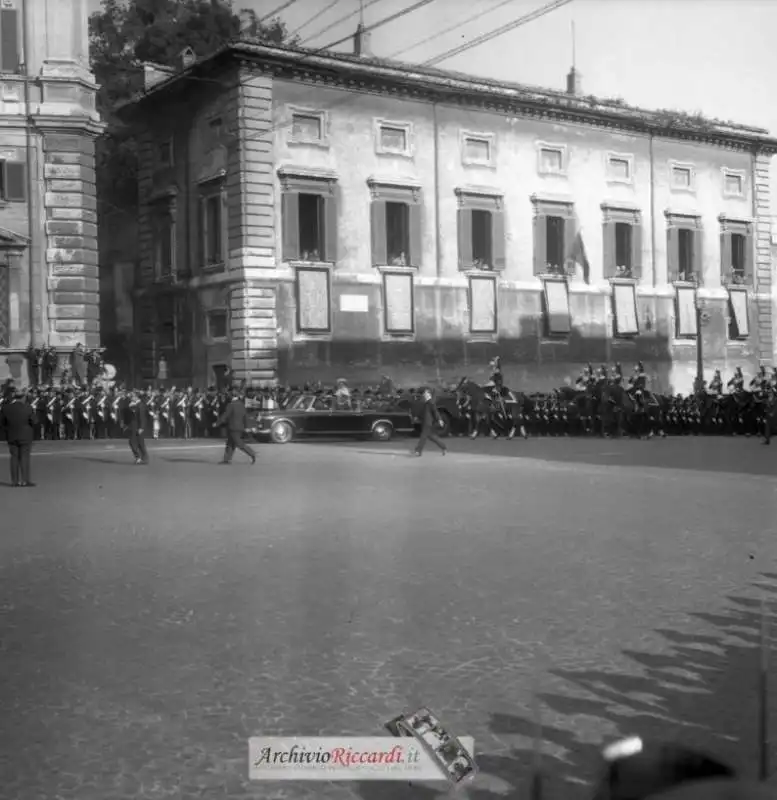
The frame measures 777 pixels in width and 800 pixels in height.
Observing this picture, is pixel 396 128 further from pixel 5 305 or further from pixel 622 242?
pixel 5 305

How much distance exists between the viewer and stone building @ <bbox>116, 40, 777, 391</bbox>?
36.8 meters

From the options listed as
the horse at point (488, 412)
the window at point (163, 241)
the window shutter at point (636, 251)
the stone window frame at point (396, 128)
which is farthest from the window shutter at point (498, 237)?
the window at point (163, 241)

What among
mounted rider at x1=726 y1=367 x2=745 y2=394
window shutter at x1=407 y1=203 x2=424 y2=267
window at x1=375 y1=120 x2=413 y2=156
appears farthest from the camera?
window shutter at x1=407 y1=203 x2=424 y2=267

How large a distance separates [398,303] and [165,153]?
916 centimetres

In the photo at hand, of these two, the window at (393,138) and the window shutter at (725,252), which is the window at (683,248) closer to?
the window shutter at (725,252)

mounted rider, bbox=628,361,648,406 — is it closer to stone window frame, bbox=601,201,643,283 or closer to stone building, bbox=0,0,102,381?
stone window frame, bbox=601,201,643,283

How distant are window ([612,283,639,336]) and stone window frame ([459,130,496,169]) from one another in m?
6.88

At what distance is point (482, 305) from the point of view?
136 feet

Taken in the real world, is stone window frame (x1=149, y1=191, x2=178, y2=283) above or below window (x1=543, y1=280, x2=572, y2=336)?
above

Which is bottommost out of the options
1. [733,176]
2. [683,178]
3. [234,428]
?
[234,428]

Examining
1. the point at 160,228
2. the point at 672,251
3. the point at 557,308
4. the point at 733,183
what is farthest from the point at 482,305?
→ the point at 160,228

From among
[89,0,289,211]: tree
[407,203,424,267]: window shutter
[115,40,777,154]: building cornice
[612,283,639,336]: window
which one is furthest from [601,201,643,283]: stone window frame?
[89,0,289,211]: tree

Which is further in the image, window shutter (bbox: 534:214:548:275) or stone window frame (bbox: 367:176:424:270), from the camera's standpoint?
window shutter (bbox: 534:214:548:275)

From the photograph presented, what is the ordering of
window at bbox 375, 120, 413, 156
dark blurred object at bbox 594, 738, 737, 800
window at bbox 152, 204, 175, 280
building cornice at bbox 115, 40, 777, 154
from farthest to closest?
window at bbox 152, 204, 175, 280 < window at bbox 375, 120, 413, 156 < building cornice at bbox 115, 40, 777, 154 < dark blurred object at bbox 594, 738, 737, 800
